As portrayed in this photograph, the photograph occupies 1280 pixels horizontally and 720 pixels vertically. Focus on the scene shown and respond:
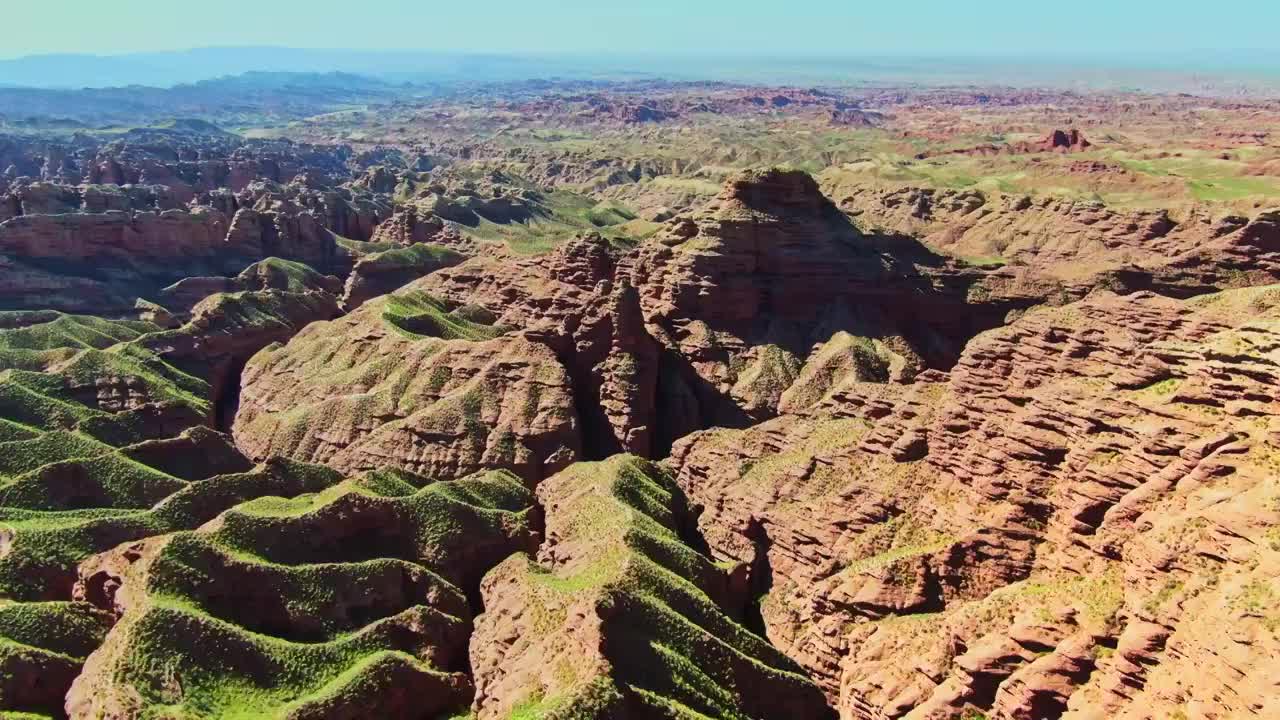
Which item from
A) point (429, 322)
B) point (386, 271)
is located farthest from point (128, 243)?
point (429, 322)

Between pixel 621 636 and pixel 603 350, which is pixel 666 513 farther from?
pixel 603 350

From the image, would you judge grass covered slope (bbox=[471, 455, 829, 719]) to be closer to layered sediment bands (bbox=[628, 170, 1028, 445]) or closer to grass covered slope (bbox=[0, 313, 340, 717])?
grass covered slope (bbox=[0, 313, 340, 717])

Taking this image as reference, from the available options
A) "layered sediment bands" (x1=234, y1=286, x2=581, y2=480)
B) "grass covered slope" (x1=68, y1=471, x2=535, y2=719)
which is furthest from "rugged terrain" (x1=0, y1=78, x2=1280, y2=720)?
"layered sediment bands" (x1=234, y1=286, x2=581, y2=480)

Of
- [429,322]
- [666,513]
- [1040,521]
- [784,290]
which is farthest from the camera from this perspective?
[784,290]

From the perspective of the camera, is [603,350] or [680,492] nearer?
[680,492]

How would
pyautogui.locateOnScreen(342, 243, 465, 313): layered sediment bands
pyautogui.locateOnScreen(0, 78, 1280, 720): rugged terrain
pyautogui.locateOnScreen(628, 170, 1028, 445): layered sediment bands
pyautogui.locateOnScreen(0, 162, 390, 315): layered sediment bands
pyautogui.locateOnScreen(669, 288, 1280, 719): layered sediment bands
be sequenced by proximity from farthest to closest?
pyautogui.locateOnScreen(342, 243, 465, 313): layered sediment bands
pyautogui.locateOnScreen(0, 162, 390, 315): layered sediment bands
pyautogui.locateOnScreen(628, 170, 1028, 445): layered sediment bands
pyautogui.locateOnScreen(0, 78, 1280, 720): rugged terrain
pyautogui.locateOnScreen(669, 288, 1280, 719): layered sediment bands

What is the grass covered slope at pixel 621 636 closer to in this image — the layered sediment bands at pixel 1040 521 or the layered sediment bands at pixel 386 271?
the layered sediment bands at pixel 1040 521

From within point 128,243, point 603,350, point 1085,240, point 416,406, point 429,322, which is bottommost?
point 416,406
